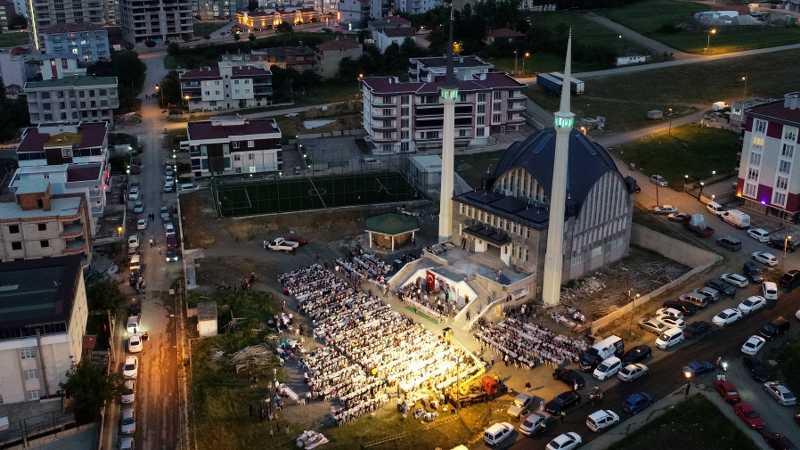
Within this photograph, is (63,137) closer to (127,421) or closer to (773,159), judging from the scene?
(127,421)

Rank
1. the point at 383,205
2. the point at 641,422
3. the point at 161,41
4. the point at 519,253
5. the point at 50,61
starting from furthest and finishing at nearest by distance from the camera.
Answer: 1. the point at 161,41
2. the point at 50,61
3. the point at 383,205
4. the point at 519,253
5. the point at 641,422

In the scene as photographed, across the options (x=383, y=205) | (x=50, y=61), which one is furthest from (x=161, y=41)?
(x=383, y=205)

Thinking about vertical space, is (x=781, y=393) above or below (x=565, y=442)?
above

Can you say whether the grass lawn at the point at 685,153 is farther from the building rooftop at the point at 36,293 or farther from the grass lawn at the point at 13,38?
the grass lawn at the point at 13,38

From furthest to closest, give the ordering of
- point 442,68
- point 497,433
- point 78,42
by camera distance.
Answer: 1. point 78,42
2. point 442,68
3. point 497,433

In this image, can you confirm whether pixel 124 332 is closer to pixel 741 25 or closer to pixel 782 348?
pixel 782 348

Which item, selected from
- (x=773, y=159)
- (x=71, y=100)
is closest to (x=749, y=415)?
(x=773, y=159)
